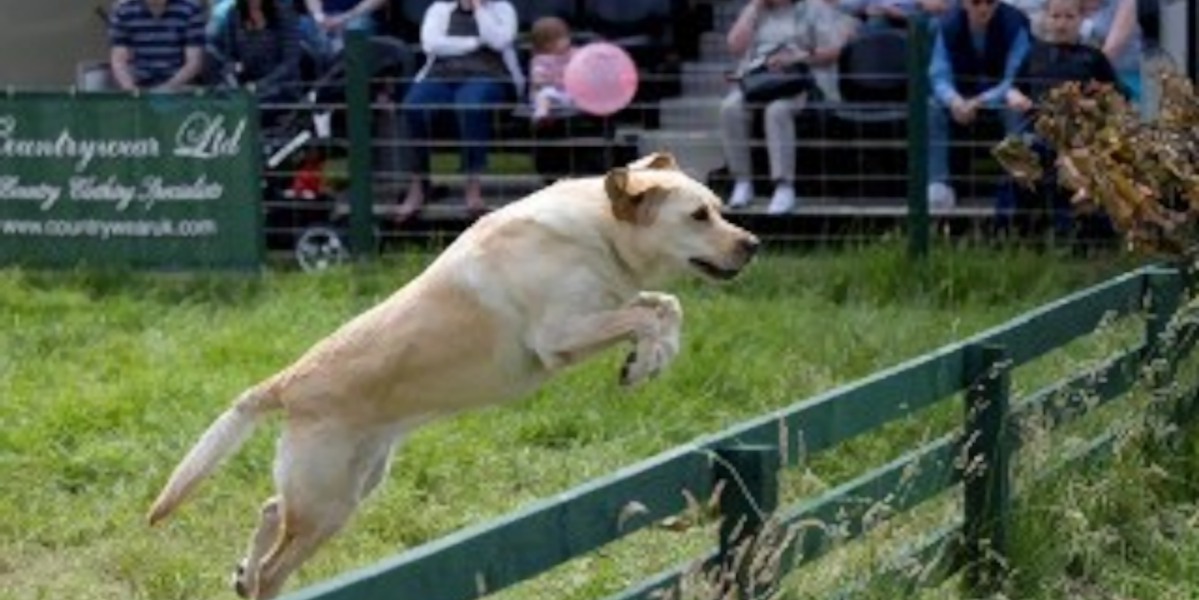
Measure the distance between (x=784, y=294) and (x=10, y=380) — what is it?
385 centimetres

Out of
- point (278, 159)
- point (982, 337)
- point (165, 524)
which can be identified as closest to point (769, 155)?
point (278, 159)

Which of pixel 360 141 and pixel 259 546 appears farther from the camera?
pixel 360 141

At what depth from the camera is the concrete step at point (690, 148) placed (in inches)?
597

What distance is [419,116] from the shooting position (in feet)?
49.9

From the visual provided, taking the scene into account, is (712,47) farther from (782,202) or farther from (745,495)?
(745,495)

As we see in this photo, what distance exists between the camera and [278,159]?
605 inches

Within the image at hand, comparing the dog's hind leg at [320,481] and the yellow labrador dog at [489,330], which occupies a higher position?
the yellow labrador dog at [489,330]

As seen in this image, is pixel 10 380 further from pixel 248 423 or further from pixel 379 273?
pixel 248 423

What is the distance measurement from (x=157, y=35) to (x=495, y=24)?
2183 mm

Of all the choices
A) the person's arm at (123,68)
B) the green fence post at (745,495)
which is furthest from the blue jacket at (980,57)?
the green fence post at (745,495)

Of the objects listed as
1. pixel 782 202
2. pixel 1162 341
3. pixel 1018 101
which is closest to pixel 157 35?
pixel 782 202

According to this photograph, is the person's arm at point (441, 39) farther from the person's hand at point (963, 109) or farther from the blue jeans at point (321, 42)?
the person's hand at point (963, 109)

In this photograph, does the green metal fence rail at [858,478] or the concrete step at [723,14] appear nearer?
the green metal fence rail at [858,478]

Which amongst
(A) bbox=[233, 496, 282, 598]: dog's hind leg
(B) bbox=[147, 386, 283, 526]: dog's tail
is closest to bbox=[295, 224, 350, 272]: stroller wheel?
(A) bbox=[233, 496, 282, 598]: dog's hind leg
